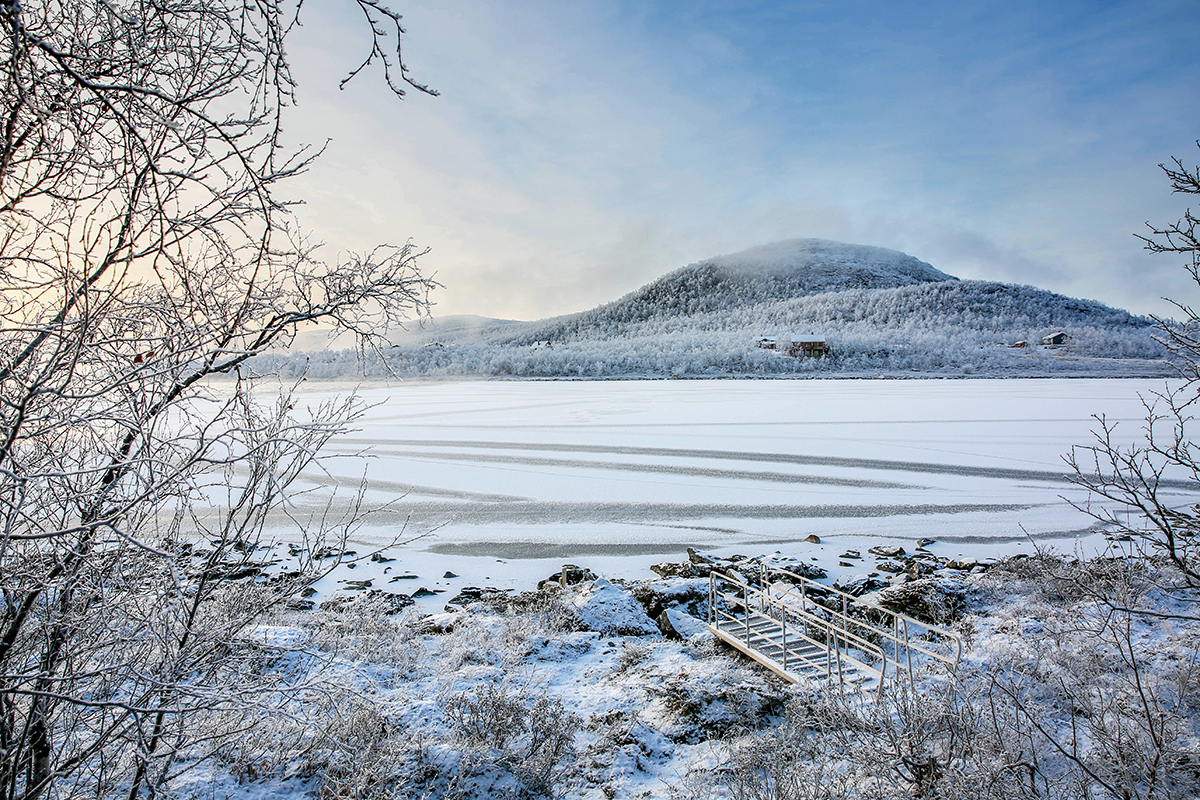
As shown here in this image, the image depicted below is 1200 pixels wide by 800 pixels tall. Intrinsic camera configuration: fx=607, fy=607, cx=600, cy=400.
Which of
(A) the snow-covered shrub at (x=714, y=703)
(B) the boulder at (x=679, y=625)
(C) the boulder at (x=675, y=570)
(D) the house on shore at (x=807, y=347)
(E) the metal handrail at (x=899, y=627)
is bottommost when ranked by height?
(B) the boulder at (x=679, y=625)

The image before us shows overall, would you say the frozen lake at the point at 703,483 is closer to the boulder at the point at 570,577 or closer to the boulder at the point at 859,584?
the boulder at the point at 570,577

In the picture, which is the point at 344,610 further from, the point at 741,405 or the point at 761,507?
the point at 741,405

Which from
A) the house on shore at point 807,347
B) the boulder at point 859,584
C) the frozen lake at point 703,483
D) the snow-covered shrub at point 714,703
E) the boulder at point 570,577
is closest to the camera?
the snow-covered shrub at point 714,703

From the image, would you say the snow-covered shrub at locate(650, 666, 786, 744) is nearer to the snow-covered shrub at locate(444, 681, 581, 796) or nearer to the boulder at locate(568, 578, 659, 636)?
the snow-covered shrub at locate(444, 681, 581, 796)


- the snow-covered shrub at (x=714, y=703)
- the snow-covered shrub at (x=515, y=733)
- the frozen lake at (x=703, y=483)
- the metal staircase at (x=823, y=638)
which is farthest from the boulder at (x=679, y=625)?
the snow-covered shrub at (x=515, y=733)

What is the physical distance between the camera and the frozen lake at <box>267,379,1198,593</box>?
12258 mm

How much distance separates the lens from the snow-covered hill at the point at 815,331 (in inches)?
2566

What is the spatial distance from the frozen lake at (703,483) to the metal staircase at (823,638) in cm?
240

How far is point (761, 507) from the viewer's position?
48.5ft

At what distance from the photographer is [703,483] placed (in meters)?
17.0

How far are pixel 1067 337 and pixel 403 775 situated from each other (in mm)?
93974

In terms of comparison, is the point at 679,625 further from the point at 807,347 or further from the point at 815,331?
the point at 815,331

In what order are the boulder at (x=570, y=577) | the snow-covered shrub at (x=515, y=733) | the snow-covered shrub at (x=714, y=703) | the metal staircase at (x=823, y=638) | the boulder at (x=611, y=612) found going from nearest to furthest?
the snow-covered shrub at (x=515, y=733)
the snow-covered shrub at (x=714, y=703)
the metal staircase at (x=823, y=638)
the boulder at (x=611, y=612)
the boulder at (x=570, y=577)

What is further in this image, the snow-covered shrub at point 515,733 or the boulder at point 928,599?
the boulder at point 928,599
